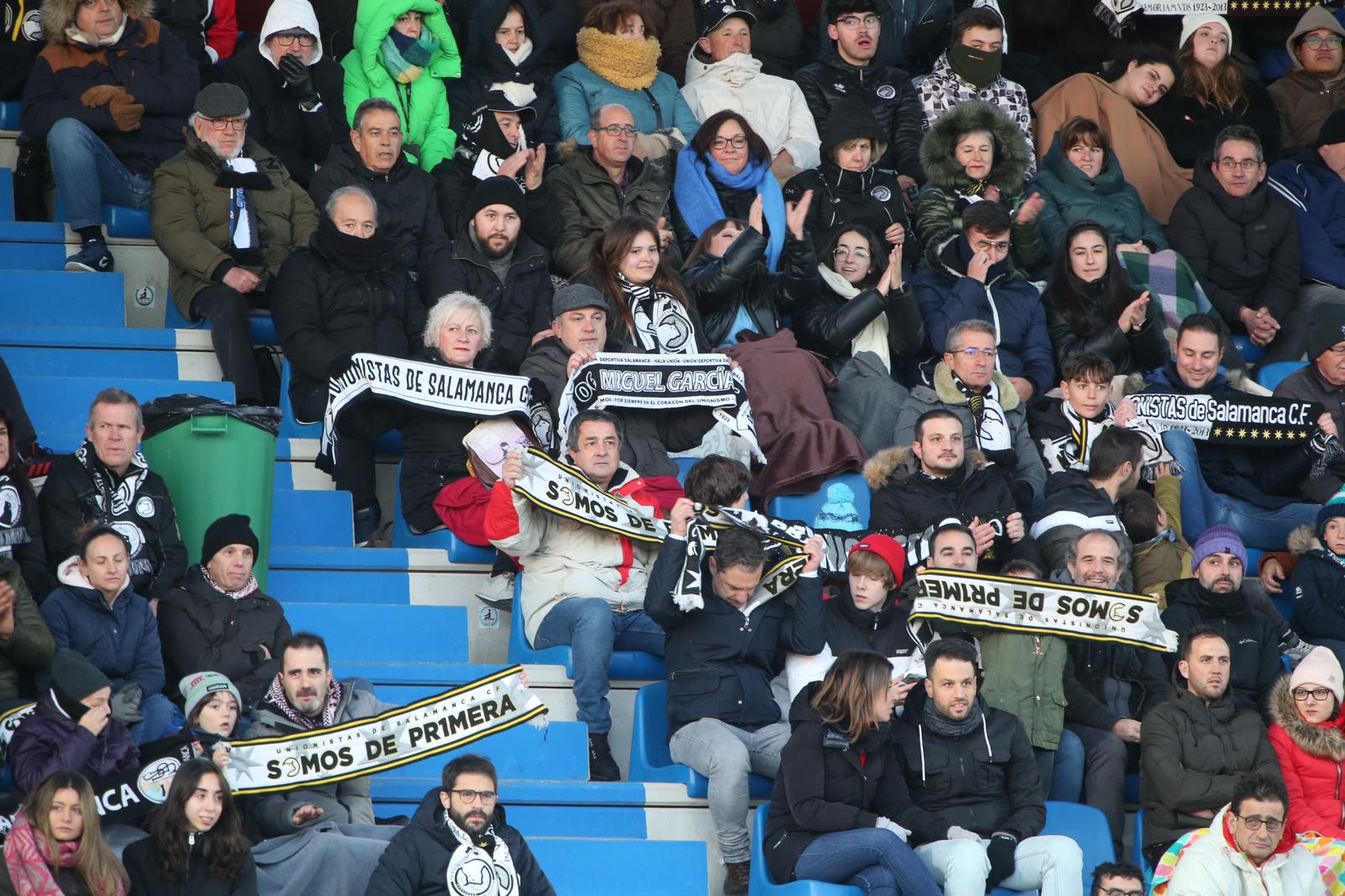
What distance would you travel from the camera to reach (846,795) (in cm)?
718

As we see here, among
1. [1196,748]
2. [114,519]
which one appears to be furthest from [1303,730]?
[114,519]

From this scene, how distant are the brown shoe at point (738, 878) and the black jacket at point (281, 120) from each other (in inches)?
156

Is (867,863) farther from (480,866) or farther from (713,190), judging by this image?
(713,190)

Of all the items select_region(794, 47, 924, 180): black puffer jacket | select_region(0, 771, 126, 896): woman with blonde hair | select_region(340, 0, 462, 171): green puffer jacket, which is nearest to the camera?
select_region(0, 771, 126, 896): woman with blonde hair

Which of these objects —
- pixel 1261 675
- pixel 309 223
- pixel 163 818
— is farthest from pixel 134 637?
pixel 1261 675

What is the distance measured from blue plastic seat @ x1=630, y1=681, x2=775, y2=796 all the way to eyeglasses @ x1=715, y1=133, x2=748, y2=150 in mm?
2965

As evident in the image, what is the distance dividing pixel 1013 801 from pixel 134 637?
2.86 m

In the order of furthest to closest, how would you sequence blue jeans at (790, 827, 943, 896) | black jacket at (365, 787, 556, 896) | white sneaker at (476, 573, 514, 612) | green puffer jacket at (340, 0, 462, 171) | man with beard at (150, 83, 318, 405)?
1. green puffer jacket at (340, 0, 462, 171)
2. man with beard at (150, 83, 318, 405)
3. white sneaker at (476, 573, 514, 612)
4. blue jeans at (790, 827, 943, 896)
5. black jacket at (365, 787, 556, 896)

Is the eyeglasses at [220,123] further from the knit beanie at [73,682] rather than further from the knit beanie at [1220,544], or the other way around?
the knit beanie at [1220,544]

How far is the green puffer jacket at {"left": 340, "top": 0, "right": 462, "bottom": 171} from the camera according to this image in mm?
10266

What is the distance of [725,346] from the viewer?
946 centimetres

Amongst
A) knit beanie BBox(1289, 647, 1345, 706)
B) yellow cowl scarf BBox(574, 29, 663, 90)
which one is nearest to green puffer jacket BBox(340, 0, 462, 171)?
yellow cowl scarf BBox(574, 29, 663, 90)

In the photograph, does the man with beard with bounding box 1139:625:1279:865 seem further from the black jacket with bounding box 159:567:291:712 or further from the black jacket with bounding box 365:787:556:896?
the black jacket with bounding box 159:567:291:712

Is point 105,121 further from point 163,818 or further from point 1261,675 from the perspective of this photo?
point 1261,675
